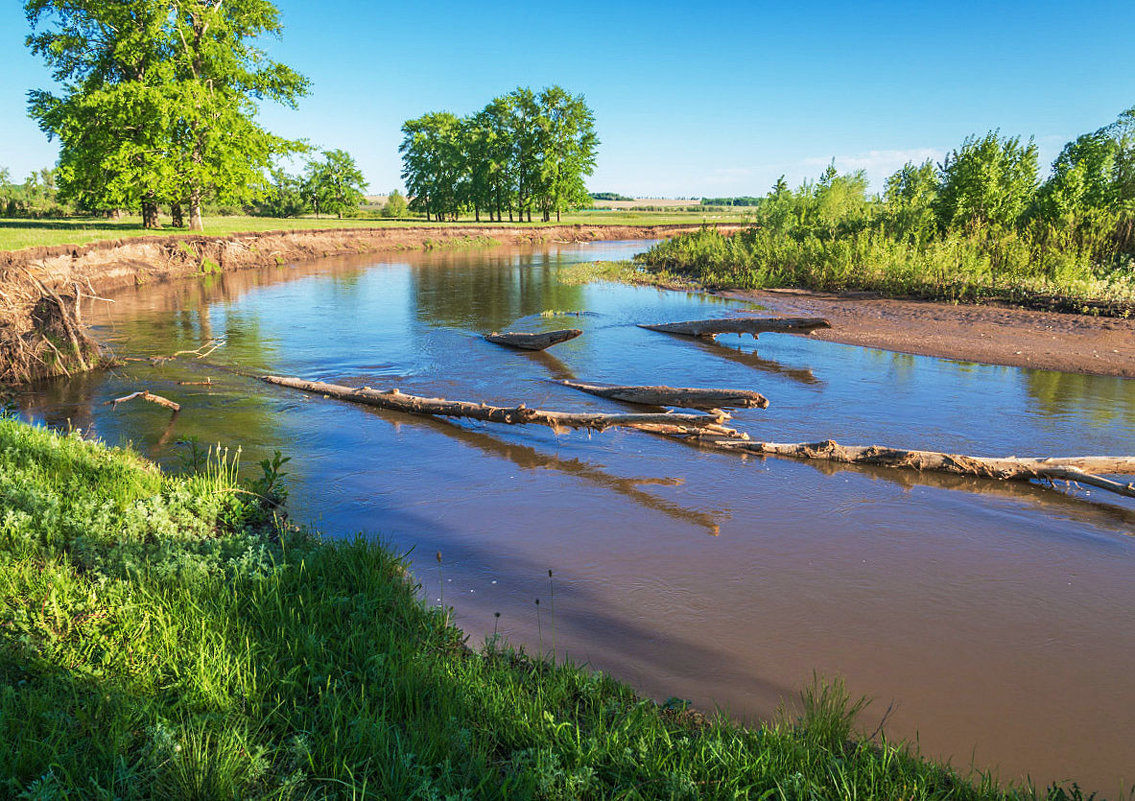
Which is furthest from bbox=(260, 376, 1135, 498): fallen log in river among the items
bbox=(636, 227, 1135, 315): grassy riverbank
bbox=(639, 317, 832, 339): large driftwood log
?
bbox=(636, 227, 1135, 315): grassy riverbank

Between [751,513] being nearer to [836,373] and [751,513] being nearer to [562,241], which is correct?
[836,373]

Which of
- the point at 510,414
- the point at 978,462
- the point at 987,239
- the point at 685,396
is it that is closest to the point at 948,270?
the point at 987,239

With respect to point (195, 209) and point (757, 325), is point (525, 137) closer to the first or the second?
point (195, 209)

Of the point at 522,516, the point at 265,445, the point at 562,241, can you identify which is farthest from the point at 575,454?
the point at 562,241

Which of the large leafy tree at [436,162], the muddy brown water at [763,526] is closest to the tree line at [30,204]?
the large leafy tree at [436,162]

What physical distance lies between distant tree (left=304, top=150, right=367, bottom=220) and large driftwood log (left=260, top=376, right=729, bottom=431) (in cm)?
8778

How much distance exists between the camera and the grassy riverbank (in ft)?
59.5

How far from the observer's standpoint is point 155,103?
3148 centimetres

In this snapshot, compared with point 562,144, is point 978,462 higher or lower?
lower

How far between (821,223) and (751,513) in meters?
25.7

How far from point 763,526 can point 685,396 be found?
3.19 m

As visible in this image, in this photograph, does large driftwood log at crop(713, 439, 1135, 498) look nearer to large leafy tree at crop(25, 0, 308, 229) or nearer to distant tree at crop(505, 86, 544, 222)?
large leafy tree at crop(25, 0, 308, 229)

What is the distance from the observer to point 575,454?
30.1 feet

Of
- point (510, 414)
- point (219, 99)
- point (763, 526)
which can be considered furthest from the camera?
point (219, 99)
